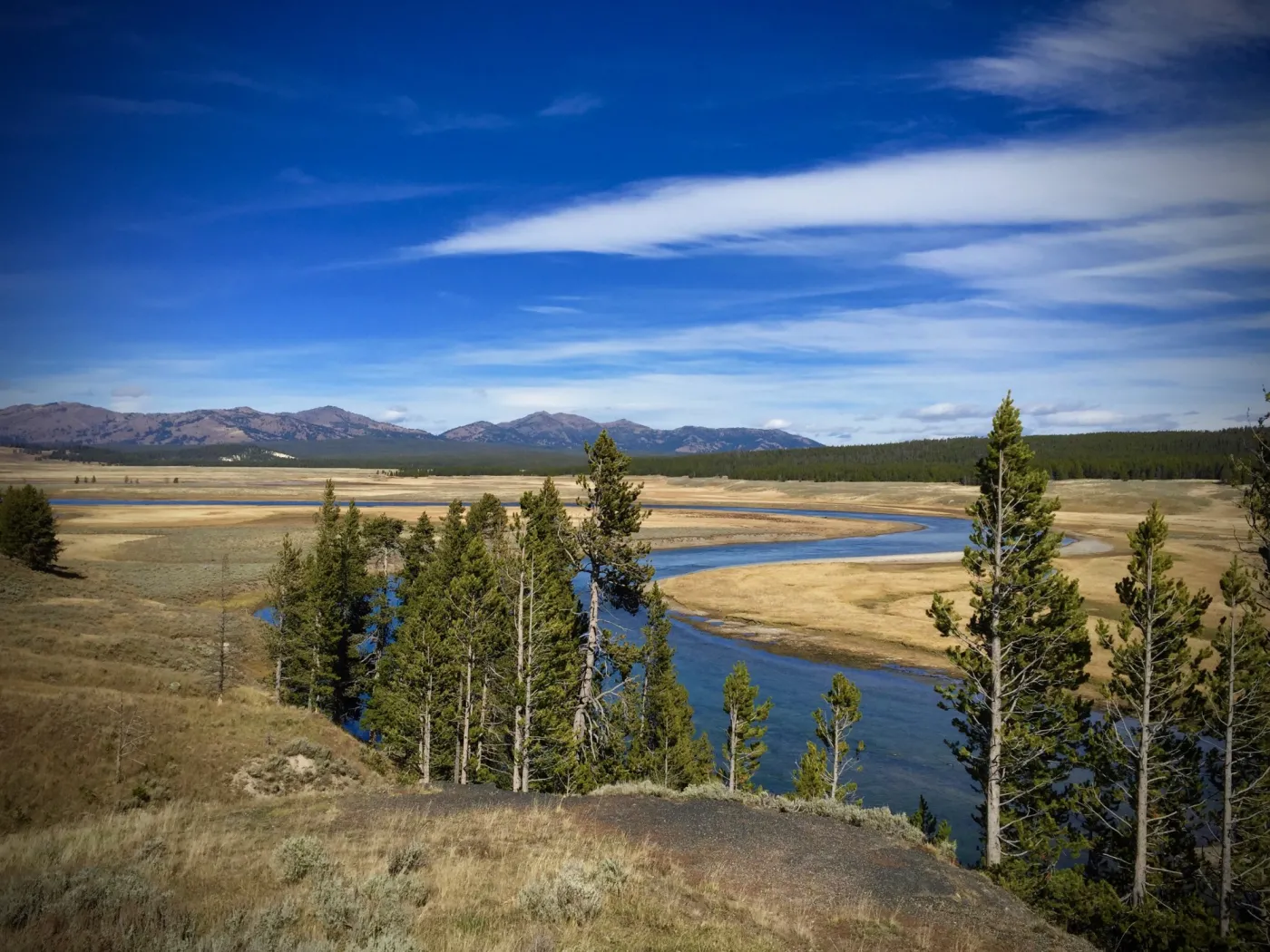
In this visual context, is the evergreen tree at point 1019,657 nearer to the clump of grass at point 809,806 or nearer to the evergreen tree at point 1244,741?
the clump of grass at point 809,806

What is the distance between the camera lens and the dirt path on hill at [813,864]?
13.5 m

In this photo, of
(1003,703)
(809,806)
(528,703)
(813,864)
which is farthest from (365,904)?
(1003,703)

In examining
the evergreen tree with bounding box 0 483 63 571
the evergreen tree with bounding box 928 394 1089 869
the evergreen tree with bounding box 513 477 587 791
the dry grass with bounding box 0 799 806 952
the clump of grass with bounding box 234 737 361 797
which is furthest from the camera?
the evergreen tree with bounding box 0 483 63 571

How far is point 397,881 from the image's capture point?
37.3 ft

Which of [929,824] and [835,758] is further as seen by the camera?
[835,758]

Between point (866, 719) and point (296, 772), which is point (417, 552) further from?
point (866, 719)

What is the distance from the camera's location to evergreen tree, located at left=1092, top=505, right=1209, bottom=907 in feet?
68.7

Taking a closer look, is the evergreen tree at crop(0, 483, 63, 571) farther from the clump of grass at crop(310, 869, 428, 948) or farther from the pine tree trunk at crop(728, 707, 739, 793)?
the clump of grass at crop(310, 869, 428, 948)

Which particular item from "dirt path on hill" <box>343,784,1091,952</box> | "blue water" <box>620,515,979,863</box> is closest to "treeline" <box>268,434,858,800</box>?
"blue water" <box>620,515,979,863</box>

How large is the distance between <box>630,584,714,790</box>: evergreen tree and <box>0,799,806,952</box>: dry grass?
1443 cm

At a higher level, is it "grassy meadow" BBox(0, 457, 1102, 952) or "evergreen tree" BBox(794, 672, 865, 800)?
"grassy meadow" BBox(0, 457, 1102, 952)

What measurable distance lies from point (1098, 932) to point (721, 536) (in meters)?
96.3

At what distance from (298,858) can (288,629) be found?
36.6 m

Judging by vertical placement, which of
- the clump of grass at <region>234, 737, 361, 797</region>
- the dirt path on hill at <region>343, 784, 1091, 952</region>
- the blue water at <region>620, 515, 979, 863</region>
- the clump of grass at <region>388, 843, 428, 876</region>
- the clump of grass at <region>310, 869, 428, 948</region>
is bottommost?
the blue water at <region>620, 515, 979, 863</region>
